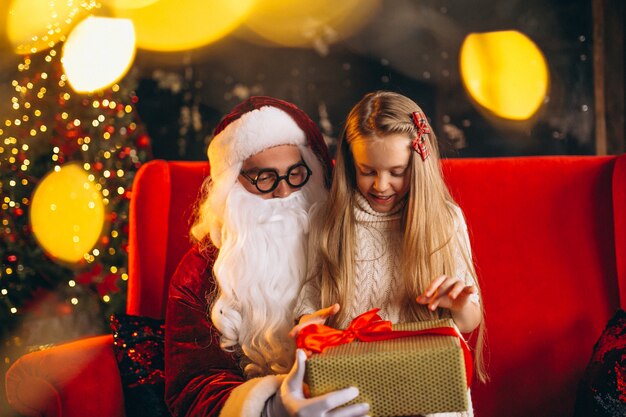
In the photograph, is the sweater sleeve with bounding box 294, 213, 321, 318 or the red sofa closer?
the sweater sleeve with bounding box 294, 213, 321, 318

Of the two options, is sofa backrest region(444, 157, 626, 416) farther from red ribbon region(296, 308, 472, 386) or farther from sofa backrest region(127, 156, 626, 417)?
red ribbon region(296, 308, 472, 386)

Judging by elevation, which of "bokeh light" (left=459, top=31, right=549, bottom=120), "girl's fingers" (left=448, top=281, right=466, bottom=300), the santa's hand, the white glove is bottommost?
the white glove

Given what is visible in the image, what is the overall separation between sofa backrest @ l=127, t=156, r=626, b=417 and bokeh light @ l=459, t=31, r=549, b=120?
193cm

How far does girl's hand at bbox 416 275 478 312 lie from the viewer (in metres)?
1.72

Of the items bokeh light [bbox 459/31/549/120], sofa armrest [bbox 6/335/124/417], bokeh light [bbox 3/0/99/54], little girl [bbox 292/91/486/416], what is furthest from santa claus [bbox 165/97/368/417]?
bokeh light [bbox 459/31/549/120]

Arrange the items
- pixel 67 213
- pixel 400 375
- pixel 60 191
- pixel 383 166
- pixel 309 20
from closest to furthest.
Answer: pixel 400 375
pixel 383 166
pixel 60 191
pixel 67 213
pixel 309 20

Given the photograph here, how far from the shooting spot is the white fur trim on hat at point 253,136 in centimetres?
214

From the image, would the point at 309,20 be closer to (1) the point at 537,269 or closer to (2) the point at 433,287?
(1) the point at 537,269

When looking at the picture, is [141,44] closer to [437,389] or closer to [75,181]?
[75,181]

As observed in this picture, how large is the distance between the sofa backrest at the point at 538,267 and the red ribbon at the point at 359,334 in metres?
0.81

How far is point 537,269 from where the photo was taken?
2365mm

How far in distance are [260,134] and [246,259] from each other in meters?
0.41

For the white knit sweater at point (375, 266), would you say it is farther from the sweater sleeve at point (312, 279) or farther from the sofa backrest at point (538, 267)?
the sofa backrest at point (538, 267)

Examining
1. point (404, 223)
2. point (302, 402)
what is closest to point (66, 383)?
point (302, 402)
